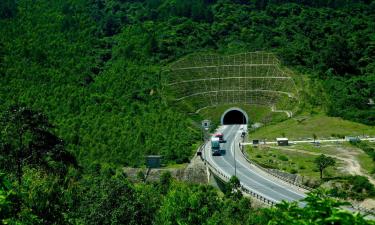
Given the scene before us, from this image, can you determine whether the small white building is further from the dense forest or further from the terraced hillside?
the terraced hillside

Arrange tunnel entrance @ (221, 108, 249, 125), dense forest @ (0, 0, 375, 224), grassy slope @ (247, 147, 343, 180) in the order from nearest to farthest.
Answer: dense forest @ (0, 0, 375, 224) → grassy slope @ (247, 147, 343, 180) → tunnel entrance @ (221, 108, 249, 125)

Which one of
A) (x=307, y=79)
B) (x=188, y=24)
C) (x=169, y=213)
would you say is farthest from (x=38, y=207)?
(x=188, y=24)

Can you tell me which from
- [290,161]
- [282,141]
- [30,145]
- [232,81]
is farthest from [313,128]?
[30,145]

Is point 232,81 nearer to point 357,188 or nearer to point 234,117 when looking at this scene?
point 234,117

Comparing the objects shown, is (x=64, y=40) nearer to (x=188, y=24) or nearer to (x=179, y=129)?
(x=188, y=24)

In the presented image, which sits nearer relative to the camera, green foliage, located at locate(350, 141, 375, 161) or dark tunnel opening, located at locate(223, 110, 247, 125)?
green foliage, located at locate(350, 141, 375, 161)

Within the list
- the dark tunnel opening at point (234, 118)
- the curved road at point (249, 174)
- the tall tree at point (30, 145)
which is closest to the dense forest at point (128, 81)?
the tall tree at point (30, 145)

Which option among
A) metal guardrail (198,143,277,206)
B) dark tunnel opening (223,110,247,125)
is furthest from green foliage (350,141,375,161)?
dark tunnel opening (223,110,247,125)
